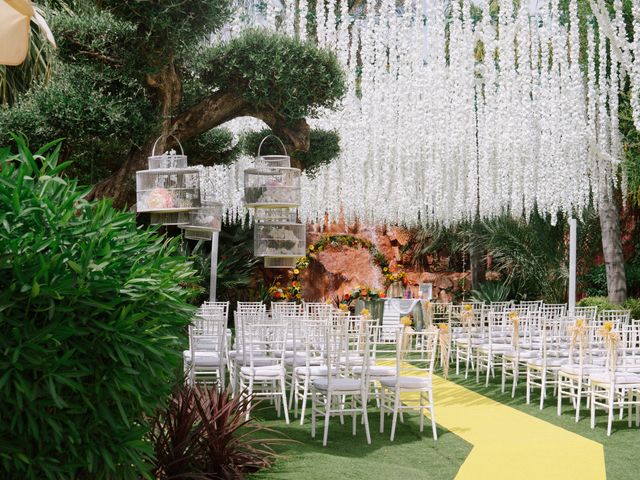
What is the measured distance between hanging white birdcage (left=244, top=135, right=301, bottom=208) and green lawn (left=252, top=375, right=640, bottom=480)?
1813 mm

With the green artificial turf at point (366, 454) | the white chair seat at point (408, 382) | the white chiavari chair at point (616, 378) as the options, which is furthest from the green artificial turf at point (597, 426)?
the white chair seat at point (408, 382)

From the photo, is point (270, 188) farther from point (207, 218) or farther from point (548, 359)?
point (548, 359)

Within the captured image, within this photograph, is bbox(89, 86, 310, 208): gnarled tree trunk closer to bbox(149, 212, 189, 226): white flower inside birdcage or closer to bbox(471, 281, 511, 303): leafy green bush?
bbox(149, 212, 189, 226): white flower inside birdcage

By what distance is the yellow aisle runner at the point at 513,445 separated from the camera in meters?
5.10

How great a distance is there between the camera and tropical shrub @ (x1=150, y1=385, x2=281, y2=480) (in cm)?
418

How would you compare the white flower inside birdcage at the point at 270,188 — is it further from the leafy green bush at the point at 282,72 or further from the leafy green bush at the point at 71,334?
the leafy green bush at the point at 71,334

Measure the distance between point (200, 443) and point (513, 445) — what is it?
2.66 metres

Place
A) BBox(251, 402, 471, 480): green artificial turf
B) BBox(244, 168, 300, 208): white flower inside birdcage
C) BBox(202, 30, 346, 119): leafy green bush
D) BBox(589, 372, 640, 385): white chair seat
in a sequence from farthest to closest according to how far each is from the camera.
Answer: BBox(589, 372, 640, 385): white chair seat
BBox(244, 168, 300, 208): white flower inside birdcage
BBox(202, 30, 346, 119): leafy green bush
BBox(251, 402, 471, 480): green artificial turf

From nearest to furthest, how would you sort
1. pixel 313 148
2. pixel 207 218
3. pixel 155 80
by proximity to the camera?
pixel 155 80 < pixel 207 218 < pixel 313 148

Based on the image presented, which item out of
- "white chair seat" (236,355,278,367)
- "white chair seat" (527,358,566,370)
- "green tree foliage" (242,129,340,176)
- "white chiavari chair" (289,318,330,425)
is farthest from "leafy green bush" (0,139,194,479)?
"white chair seat" (527,358,566,370)

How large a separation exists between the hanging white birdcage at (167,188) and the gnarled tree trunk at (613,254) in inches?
341

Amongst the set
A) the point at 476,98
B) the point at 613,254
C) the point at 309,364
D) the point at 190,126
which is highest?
the point at 476,98

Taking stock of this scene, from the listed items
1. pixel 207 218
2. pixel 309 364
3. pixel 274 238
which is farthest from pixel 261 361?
pixel 207 218

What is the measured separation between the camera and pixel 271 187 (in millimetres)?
5695
